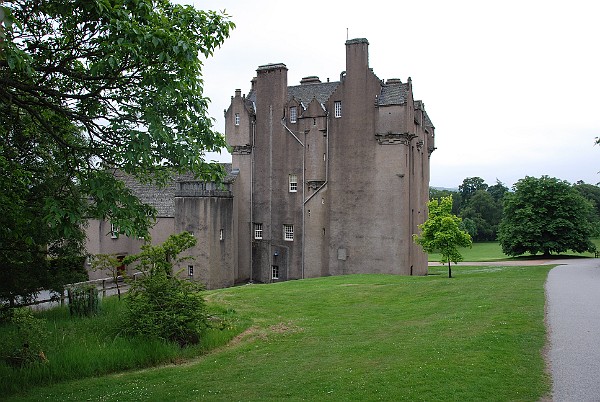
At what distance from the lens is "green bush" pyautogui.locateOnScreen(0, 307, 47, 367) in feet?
46.9

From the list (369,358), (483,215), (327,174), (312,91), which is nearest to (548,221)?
(327,174)

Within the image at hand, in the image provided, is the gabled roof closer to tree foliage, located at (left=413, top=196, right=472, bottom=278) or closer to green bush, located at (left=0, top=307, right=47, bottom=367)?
tree foliage, located at (left=413, top=196, right=472, bottom=278)

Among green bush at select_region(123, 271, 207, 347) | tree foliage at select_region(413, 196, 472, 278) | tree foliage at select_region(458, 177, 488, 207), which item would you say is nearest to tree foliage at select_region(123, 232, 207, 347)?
green bush at select_region(123, 271, 207, 347)

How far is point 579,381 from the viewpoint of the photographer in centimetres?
1129

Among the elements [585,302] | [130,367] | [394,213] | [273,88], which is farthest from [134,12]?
[273,88]

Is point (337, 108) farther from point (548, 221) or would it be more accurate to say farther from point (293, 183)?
point (548, 221)

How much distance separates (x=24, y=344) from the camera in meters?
14.5

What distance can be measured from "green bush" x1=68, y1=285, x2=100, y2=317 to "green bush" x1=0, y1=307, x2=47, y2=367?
4758mm

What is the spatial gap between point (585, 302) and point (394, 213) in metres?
17.7

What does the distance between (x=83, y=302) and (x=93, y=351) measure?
5.97 metres

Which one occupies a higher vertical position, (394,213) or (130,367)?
(394,213)

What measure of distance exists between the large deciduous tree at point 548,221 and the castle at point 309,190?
1510cm

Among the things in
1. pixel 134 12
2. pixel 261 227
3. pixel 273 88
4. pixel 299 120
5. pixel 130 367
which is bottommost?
pixel 130 367

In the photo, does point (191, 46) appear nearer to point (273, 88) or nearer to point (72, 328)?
point (72, 328)
